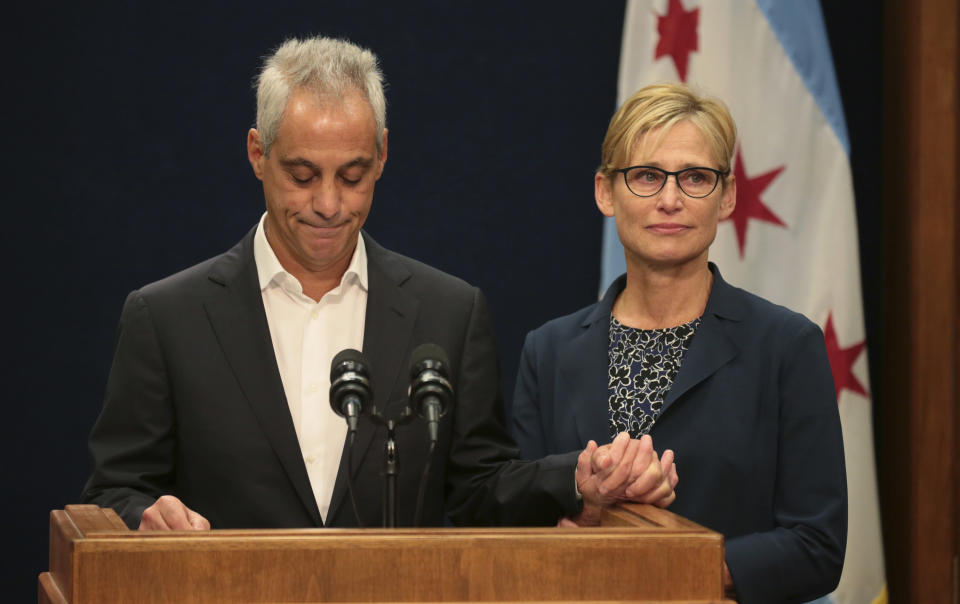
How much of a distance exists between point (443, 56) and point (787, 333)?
6.92 feet

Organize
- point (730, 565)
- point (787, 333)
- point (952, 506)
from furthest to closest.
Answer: point (952, 506) < point (787, 333) < point (730, 565)

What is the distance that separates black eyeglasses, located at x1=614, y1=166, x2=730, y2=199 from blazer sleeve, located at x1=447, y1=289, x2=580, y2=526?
0.39 metres

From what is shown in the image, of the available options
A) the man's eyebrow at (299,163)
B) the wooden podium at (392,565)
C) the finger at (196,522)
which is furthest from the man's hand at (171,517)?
the man's eyebrow at (299,163)

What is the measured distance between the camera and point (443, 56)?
4.14 m

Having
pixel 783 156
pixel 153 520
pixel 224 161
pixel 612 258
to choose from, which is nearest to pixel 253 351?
pixel 153 520

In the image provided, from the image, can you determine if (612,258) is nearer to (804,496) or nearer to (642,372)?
(642,372)

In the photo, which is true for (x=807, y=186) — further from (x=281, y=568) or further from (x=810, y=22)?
(x=281, y=568)

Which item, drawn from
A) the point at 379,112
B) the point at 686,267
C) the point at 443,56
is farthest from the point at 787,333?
the point at 443,56

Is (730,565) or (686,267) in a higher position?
(686,267)

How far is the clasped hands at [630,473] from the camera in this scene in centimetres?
195

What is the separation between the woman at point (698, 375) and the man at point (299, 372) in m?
0.25

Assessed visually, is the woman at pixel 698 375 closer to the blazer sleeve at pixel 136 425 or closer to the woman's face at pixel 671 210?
the woman's face at pixel 671 210

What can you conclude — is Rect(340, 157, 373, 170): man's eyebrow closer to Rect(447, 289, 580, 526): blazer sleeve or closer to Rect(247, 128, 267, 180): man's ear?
Rect(247, 128, 267, 180): man's ear

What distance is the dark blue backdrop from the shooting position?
13.0 feet
